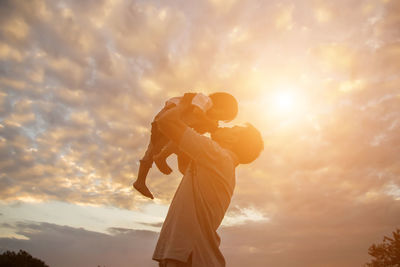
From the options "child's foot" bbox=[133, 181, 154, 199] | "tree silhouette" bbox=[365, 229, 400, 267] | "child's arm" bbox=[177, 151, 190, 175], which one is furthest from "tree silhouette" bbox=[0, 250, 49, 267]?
"tree silhouette" bbox=[365, 229, 400, 267]

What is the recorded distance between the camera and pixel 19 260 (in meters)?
18.8

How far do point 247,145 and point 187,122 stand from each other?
105cm

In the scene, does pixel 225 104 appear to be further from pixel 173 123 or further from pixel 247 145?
pixel 173 123

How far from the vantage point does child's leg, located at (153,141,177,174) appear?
3.78 meters

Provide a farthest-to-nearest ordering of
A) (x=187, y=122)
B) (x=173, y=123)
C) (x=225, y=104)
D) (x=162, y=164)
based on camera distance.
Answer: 1. (x=162, y=164)
2. (x=225, y=104)
3. (x=187, y=122)
4. (x=173, y=123)

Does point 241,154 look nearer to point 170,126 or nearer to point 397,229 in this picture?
point 170,126

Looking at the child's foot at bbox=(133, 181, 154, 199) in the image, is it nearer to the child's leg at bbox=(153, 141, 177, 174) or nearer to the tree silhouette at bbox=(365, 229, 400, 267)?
the child's leg at bbox=(153, 141, 177, 174)

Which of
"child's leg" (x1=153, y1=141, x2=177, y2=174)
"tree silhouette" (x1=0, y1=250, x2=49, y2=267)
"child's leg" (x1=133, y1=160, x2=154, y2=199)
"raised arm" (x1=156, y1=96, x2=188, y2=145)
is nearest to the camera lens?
"raised arm" (x1=156, y1=96, x2=188, y2=145)

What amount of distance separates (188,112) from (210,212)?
134 cm

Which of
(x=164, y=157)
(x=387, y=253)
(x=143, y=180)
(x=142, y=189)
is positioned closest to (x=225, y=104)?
(x=164, y=157)

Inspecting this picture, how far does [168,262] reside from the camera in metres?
2.84

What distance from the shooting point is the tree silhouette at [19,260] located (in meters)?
18.2

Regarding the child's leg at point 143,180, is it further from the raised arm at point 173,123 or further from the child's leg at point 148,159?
the raised arm at point 173,123

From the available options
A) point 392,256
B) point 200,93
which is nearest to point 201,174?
point 200,93
